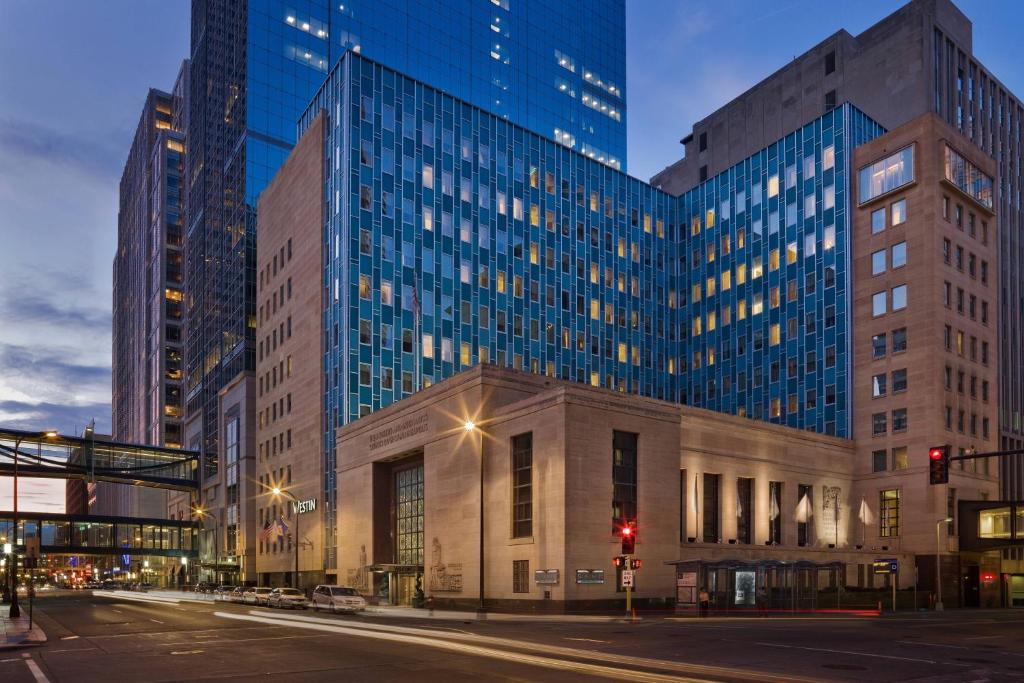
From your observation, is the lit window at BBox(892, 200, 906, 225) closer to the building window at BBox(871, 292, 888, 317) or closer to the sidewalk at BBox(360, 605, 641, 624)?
the building window at BBox(871, 292, 888, 317)

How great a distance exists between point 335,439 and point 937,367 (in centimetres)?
5272

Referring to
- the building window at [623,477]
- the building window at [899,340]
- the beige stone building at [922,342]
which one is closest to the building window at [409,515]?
the building window at [623,477]

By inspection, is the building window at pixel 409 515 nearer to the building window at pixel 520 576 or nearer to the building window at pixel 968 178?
the building window at pixel 520 576

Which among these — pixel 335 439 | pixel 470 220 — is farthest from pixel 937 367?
pixel 335 439

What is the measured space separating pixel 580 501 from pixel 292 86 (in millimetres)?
94036

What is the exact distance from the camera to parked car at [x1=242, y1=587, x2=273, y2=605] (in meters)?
70.8

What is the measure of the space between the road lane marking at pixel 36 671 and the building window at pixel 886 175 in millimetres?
76096

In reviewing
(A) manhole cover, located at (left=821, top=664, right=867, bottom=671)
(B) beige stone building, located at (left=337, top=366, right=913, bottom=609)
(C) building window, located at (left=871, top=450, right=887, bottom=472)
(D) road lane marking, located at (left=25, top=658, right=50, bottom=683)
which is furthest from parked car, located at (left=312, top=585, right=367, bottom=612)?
(C) building window, located at (left=871, top=450, right=887, bottom=472)

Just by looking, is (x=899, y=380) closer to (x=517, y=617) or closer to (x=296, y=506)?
(x=517, y=617)

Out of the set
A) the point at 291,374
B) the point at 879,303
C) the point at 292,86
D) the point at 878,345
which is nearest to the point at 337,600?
the point at 291,374

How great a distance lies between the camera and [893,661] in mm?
25984

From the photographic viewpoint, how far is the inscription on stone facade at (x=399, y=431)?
68.9 metres

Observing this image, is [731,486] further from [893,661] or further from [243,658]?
[243,658]

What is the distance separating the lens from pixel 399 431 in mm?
71938
